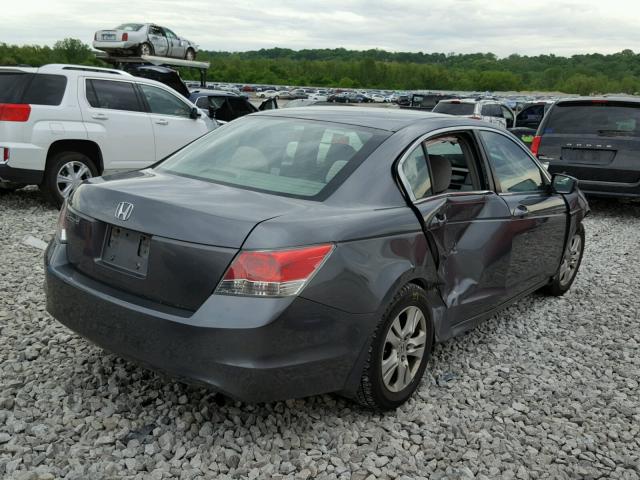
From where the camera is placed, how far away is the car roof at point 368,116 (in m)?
3.74

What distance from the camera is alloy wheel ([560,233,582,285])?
564cm

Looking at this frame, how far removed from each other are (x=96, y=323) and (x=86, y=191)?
67 cm

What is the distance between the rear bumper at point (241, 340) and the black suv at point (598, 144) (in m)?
7.39

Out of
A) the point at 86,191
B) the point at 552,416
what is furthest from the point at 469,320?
the point at 86,191

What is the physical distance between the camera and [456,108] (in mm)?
18062

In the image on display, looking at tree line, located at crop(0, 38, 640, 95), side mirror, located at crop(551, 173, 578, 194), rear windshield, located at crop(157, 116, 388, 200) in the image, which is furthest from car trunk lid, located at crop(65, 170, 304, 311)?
tree line, located at crop(0, 38, 640, 95)

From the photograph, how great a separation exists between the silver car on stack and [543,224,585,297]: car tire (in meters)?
18.8

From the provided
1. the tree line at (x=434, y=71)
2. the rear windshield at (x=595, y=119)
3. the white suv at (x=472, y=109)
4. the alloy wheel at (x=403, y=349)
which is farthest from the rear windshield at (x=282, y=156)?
the tree line at (x=434, y=71)

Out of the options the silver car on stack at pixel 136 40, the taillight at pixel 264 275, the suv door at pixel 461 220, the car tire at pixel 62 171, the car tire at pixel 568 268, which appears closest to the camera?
the taillight at pixel 264 275

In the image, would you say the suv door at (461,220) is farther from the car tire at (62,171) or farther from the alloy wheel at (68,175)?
the alloy wheel at (68,175)

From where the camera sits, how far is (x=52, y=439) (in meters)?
3.02

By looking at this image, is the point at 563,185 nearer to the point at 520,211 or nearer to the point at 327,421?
the point at 520,211

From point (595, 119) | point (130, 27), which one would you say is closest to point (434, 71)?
point (130, 27)

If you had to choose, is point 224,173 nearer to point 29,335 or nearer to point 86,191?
point 86,191
